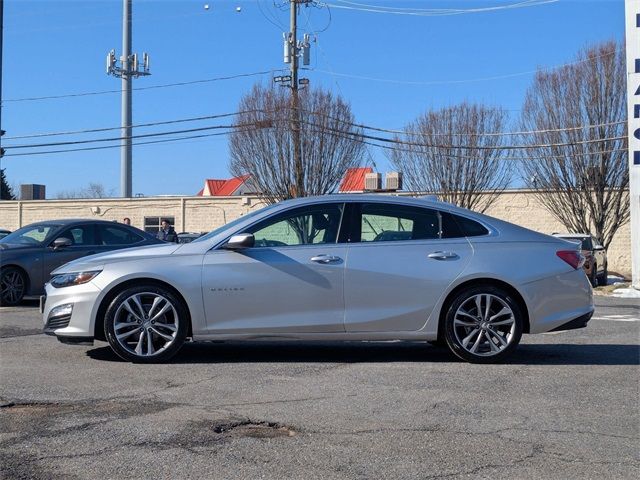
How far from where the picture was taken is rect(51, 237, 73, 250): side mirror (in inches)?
501

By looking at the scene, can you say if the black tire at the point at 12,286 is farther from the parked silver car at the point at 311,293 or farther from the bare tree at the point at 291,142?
the bare tree at the point at 291,142

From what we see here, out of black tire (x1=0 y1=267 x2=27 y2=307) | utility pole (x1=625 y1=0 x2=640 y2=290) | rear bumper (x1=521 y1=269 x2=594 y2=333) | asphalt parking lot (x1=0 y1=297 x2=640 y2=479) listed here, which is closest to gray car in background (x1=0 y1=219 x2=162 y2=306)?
black tire (x1=0 y1=267 x2=27 y2=307)

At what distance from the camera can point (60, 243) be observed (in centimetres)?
1273

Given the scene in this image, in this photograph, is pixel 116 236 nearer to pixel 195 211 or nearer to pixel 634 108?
pixel 634 108

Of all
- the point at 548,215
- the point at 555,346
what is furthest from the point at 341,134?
the point at 555,346

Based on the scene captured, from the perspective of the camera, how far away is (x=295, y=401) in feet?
19.0

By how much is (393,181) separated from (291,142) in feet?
14.9

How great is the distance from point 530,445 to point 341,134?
91.3ft

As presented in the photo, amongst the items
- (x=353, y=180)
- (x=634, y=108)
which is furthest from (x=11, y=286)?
(x=353, y=180)

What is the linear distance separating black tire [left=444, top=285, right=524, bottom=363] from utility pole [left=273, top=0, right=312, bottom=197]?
2440 centimetres

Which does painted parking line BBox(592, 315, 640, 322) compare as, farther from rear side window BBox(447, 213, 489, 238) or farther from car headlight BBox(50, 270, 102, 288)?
car headlight BBox(50, 270, 102, 288)

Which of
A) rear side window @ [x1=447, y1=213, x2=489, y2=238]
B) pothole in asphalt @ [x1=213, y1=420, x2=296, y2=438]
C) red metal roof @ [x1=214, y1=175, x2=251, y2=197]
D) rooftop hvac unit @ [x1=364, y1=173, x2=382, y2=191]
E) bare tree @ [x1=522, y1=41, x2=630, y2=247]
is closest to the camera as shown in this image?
pothole in asphalt @ [x1=213, y1=420, x2=296, y2=438]

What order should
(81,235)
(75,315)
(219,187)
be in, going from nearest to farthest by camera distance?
(75,315), (81,235), (219,187)

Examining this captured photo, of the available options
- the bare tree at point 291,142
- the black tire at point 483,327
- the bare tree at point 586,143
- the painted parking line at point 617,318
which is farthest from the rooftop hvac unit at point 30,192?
the black tire at point 483,327
